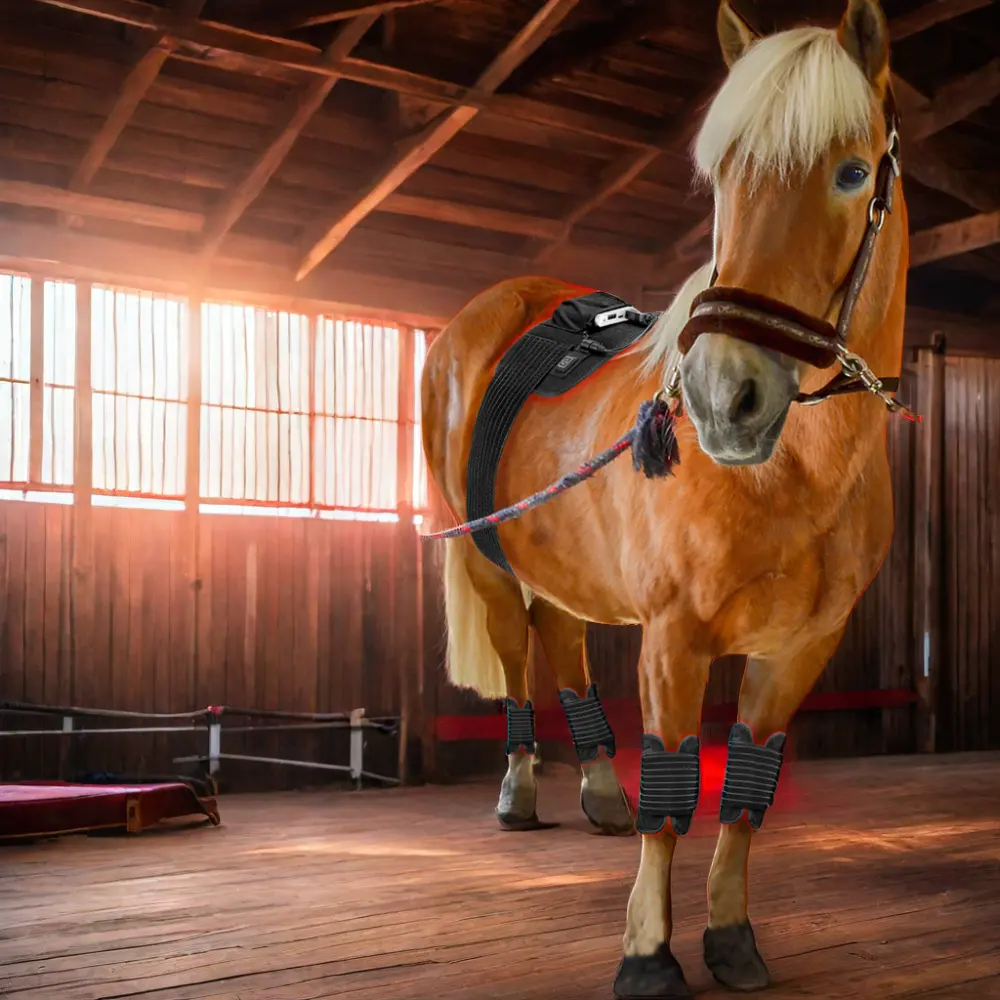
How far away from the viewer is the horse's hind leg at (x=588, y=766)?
3463 millimetres

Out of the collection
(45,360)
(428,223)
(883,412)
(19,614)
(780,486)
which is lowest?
(19,614)

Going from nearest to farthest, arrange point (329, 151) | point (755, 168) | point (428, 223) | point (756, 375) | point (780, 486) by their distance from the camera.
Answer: point (756, 375) < point (755, 168) < point (780, 486) < point (329, 151) < point (428, 223)

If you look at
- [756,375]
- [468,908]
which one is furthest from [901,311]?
[468,908]

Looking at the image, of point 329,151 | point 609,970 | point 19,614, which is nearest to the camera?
point 609,970

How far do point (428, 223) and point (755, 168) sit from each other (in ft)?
13.8

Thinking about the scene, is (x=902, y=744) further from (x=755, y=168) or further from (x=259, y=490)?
(x=755, y=168)

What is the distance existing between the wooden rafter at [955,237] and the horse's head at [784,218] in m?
4.36

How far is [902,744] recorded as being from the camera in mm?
6758

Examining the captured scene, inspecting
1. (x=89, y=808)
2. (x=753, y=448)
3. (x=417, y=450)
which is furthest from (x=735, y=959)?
(x=417, y=450)

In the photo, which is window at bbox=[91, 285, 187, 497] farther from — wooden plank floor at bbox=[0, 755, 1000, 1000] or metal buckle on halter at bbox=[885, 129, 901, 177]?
metal buckle on halter at bbox=[885, 129, 901, 177]

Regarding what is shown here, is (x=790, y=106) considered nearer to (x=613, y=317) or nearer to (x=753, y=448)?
(x=753, y=448)

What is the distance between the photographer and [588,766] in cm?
347

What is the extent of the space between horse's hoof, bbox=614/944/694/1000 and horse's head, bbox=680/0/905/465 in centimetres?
95

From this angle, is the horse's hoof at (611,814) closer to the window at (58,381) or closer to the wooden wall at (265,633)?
the wooden wall at (265,633)
